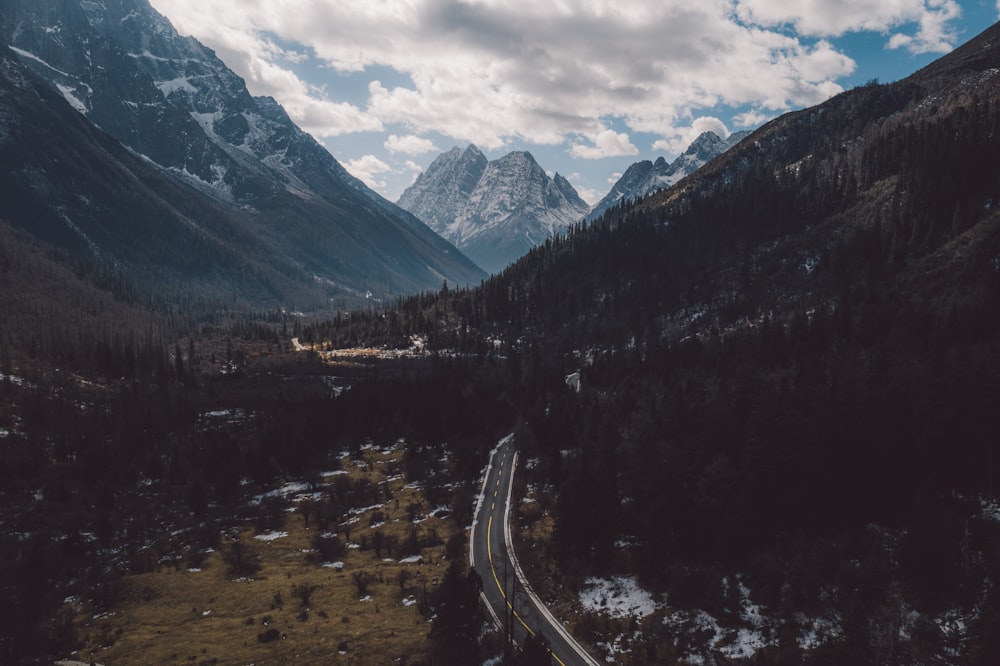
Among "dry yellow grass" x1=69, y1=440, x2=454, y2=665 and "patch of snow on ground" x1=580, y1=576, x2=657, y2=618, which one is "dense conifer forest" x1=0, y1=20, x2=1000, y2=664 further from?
"dry yellow grass" x1=69, y1=440, x2=454, y2=665

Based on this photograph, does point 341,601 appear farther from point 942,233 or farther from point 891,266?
point 942,233

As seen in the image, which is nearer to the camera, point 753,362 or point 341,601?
point 341,601

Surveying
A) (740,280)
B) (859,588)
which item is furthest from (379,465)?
(740,280)

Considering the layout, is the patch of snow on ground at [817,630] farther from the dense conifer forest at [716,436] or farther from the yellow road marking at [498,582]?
the yellow road marking at [498,582]

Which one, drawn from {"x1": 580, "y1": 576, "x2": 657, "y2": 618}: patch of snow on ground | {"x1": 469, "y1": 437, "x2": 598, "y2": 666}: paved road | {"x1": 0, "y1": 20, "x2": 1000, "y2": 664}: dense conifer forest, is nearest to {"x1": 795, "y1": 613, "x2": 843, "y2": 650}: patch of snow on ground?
{"x1": 0, "y1": 20, "x2": 1000, "y2": 664}: dense conifer forest

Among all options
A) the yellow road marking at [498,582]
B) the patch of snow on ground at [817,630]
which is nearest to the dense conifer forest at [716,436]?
the patch of snow on ground at [817,630]

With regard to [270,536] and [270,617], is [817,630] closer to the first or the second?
[270,617]

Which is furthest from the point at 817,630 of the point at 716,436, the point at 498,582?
the point at 498,582
